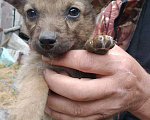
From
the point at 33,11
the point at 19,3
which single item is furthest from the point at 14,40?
the point at 33,11

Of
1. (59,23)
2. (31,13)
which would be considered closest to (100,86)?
(59,23)

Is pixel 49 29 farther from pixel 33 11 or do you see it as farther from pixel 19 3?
pixel 19 3

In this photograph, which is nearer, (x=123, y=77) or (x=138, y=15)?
(x=123, y=77)

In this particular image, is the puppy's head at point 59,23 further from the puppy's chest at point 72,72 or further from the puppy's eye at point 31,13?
the puppy's chest at point 72,72

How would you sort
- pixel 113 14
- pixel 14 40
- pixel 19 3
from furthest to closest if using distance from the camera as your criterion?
1. pixel 14 40
2. pixel 113 14
3. pixel 19 3

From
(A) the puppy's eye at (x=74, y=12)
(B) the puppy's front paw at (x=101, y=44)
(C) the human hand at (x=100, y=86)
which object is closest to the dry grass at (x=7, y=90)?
(C) the human hand at (x=100, y=86)

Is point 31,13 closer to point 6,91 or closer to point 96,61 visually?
point 96,61

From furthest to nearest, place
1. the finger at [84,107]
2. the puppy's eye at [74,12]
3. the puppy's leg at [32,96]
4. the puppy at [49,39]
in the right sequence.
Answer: the puppy's eye at [74,12], the puppy's leg at [32,96], the finger at [84,107], the puppy at [49,39]
